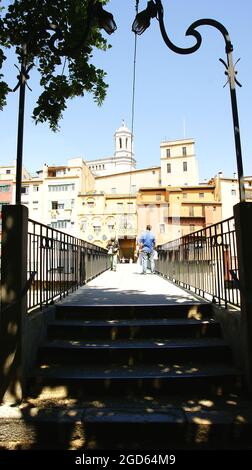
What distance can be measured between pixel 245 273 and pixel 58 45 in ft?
15.4

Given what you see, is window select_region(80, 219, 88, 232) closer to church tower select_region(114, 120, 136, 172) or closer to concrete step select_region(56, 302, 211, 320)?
concrete step select_region(56, 302, 211, 320)

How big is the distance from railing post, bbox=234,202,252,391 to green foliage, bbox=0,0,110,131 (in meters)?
3.41

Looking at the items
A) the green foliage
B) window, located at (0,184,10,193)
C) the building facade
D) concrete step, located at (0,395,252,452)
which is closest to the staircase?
concrete step, located at (0,395,252,452)

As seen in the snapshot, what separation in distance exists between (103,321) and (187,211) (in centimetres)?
4735

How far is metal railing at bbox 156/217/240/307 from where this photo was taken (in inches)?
181

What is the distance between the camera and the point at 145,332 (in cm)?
441

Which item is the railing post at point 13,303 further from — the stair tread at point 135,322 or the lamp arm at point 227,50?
the lamp arm at point 227,50

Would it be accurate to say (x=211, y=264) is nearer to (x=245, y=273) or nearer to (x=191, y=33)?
(x=245, y=273)

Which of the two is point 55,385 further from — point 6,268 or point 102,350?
point 6,268

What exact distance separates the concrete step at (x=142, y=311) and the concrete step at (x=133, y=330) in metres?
0.34

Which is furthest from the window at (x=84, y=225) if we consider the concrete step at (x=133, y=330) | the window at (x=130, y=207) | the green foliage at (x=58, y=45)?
the concrete step at (x=133, y=330)

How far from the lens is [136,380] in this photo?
11.4 feet

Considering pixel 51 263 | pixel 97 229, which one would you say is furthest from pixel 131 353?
pixel 97 229
